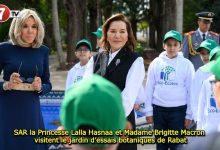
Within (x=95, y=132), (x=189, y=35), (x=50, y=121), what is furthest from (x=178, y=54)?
(x=95, y=132)

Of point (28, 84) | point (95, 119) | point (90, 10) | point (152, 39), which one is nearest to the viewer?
point (95, 119)

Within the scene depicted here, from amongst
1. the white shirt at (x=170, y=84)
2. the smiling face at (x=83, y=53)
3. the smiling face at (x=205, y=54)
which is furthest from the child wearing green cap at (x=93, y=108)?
the smiling face at (x=83, y=53)

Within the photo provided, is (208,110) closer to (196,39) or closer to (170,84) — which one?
(170,84)

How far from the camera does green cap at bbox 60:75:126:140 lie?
5.60 ft

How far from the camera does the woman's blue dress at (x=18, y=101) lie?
435 cm

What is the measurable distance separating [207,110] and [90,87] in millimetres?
3065

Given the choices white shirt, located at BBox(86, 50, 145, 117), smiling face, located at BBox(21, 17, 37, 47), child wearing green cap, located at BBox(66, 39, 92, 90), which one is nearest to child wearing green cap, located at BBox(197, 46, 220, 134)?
white shirt, located at BBox(86, 50, 145, 117)

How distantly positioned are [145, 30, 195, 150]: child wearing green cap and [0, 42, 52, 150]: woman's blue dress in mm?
1861

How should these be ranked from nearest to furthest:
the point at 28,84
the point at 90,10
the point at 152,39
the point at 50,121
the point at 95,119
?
1. the point at 95,119
2. the point at 28,84
3. the point at 50,121
4. the point at 90,10
5. the point at 152,39

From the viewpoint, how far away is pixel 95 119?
1727 mm

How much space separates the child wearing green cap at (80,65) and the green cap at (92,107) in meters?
4.55

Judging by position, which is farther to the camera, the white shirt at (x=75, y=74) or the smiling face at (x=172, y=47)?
the white shirt at (x=75, y=74)

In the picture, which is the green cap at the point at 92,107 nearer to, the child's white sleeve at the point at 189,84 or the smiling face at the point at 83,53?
the child's white sleeve at the point at 189,84

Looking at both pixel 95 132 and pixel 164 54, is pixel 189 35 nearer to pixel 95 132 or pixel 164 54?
pixel 164 54
